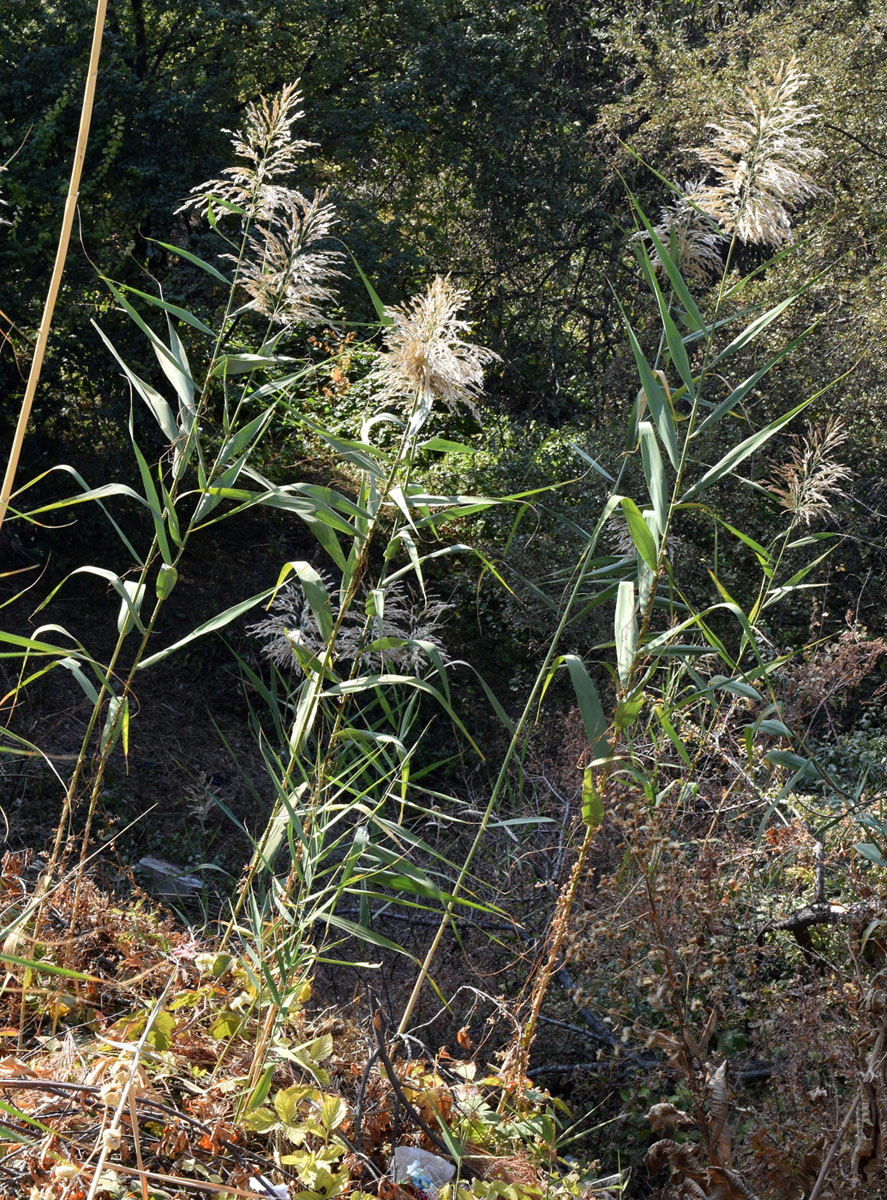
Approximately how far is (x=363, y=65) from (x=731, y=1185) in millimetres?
9089

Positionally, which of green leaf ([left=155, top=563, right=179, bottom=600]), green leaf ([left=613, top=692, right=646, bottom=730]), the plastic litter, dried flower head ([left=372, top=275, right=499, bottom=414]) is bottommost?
the plastic litter

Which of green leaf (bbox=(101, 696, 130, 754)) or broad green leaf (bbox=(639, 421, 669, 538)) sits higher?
A: broad green leaf (bbox=(639, 421, 669, 538))

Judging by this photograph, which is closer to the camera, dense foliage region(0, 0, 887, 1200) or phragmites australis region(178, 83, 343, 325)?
dense foliage region(0, 0, 887, 1200)

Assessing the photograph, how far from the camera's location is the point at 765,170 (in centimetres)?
174

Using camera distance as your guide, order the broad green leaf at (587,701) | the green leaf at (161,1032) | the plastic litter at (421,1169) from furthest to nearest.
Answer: the green leaf at (161,1032) → the plastic litter at (421,1169) → the broad green leaf at (587,701)

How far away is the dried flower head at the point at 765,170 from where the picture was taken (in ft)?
5.68

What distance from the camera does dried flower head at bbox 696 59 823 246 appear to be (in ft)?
5.68

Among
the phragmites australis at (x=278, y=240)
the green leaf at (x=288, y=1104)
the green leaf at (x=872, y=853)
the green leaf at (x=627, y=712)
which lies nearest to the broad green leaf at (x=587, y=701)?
the green leaf at (x=627, y=712)

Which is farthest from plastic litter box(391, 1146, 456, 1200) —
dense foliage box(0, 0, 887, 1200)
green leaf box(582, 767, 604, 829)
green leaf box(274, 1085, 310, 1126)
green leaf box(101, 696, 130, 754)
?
green leaf box(101, 696, 130, 754)

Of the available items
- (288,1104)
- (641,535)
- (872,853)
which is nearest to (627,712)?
(641,535)

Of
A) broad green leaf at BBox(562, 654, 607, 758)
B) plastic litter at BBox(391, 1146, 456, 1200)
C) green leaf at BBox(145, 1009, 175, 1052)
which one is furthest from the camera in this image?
green leaf at BBox(145, 1009, 175, 1052)

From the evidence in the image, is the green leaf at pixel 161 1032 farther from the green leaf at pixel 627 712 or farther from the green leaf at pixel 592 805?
the green leaf at pixel 627 712

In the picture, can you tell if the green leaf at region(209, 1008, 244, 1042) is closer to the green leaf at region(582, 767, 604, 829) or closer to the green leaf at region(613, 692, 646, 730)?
the green leaf at region(582, 767, 604, 829)

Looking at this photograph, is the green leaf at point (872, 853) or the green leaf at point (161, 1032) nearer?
the green leaf at point (872, 853)
